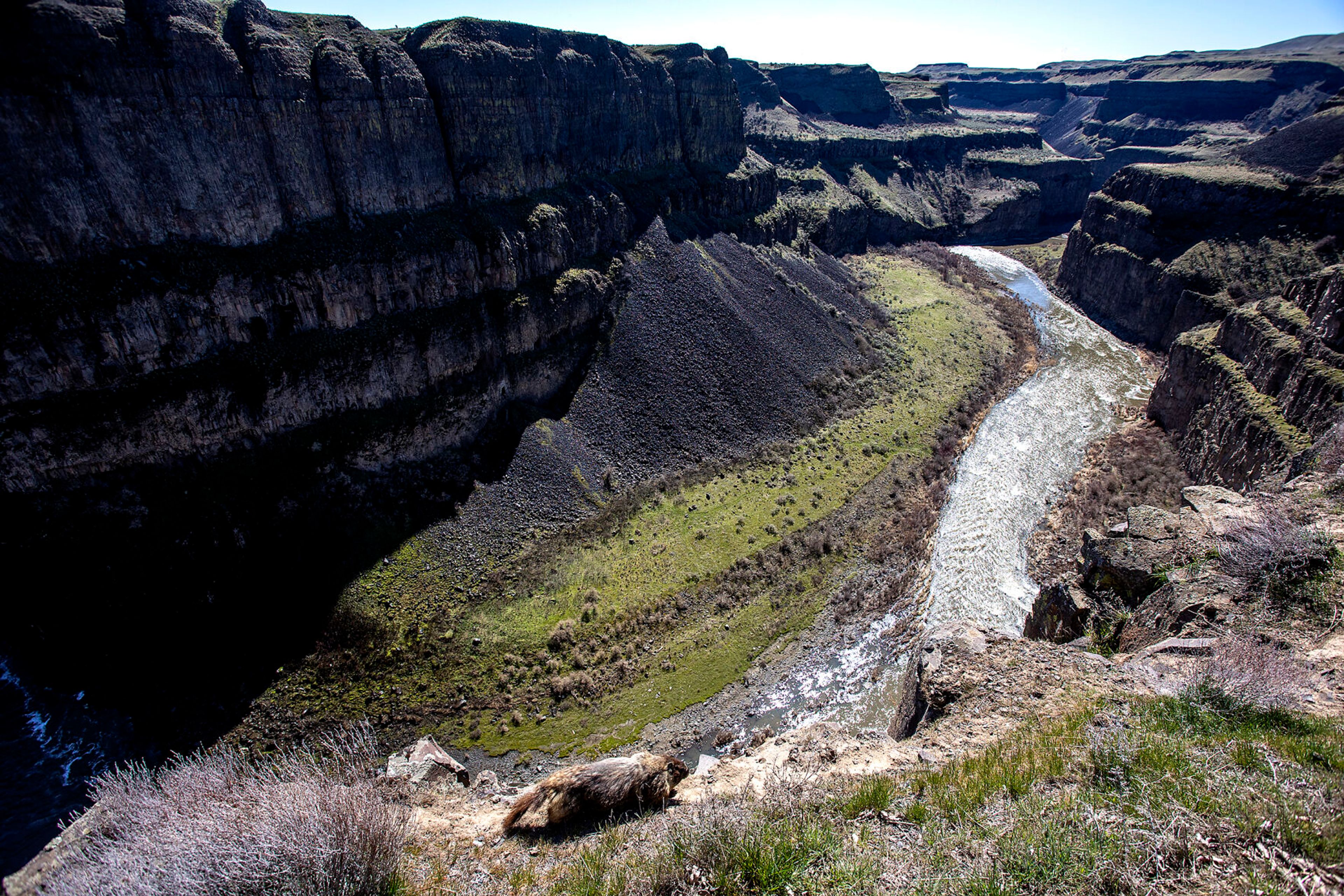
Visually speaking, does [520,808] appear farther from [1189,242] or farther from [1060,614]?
[1189,242]

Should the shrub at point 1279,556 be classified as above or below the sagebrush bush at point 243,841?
above

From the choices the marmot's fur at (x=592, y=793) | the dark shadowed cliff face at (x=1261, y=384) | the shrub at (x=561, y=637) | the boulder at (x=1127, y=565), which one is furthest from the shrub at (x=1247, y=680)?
the dark shadowed cliff face at (x=1261, y=384)

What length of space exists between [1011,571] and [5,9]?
146 ft

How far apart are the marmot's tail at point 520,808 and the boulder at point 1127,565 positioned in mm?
18263

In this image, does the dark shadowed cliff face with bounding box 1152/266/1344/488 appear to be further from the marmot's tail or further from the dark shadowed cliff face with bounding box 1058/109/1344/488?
the marmot's tail

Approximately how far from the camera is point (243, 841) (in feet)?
29.8

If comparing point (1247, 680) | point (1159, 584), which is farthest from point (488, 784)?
point (1159, 584)

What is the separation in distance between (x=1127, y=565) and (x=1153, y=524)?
2577 millimetres

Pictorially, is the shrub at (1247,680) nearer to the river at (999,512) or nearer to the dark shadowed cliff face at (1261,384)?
the river at (999,512)

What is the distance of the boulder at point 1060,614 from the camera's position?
20047 millimetres

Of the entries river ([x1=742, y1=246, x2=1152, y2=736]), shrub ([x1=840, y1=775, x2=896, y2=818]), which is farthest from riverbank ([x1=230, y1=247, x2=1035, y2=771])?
shrub ([x1=840, y1=775, x2=896, y2=818])

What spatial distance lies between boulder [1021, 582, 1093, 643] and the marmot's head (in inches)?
472

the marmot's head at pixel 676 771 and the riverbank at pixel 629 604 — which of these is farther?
the riverbank at pixel 629 604

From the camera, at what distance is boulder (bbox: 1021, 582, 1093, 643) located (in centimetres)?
2005
